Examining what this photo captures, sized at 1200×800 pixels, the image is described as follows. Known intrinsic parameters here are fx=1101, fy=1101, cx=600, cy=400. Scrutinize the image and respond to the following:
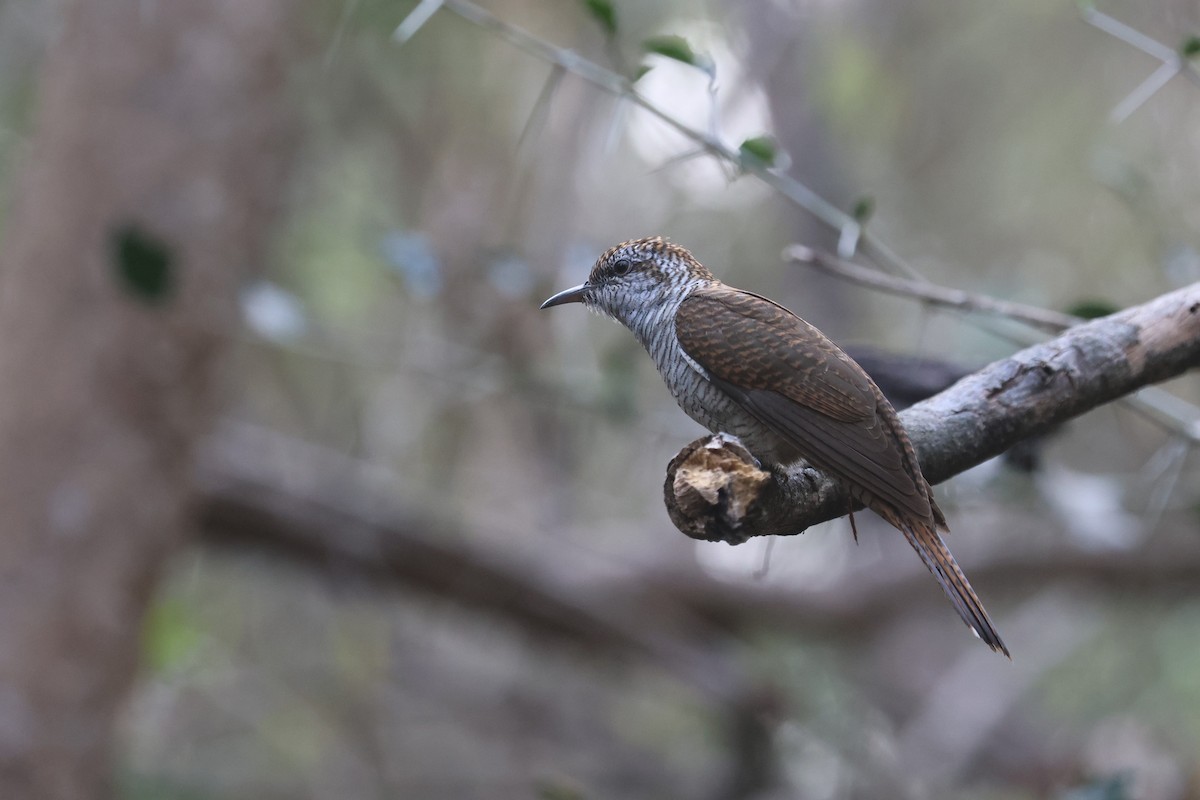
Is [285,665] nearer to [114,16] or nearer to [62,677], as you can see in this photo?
[62,677]

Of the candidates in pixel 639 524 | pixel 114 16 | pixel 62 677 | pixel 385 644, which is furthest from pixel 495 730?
pixel 114 16

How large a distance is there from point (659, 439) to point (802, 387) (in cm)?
307

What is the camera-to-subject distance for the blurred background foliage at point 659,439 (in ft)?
21.9

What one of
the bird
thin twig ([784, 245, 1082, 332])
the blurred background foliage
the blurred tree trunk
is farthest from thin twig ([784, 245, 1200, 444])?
the blurred tree trunk

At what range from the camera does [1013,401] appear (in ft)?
7.94

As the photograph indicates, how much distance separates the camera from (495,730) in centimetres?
891

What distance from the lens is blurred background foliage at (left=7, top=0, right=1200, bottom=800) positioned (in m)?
6.67

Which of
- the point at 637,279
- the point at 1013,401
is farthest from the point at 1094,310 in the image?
the point at 637,279

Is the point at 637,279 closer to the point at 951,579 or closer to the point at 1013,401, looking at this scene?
the point at 1013,401

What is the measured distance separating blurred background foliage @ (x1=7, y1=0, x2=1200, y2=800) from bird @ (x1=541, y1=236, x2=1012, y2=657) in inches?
83.1

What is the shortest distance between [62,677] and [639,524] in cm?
546

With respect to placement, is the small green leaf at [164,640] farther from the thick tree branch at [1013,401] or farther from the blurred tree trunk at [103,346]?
the thick tree branch at [1013,401]

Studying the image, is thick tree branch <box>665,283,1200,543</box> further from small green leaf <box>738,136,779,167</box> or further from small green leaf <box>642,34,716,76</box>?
small green leaf <box>642,34,716,76</box>

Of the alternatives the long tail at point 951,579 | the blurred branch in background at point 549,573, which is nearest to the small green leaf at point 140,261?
the blurred branch in background at point 549,573
